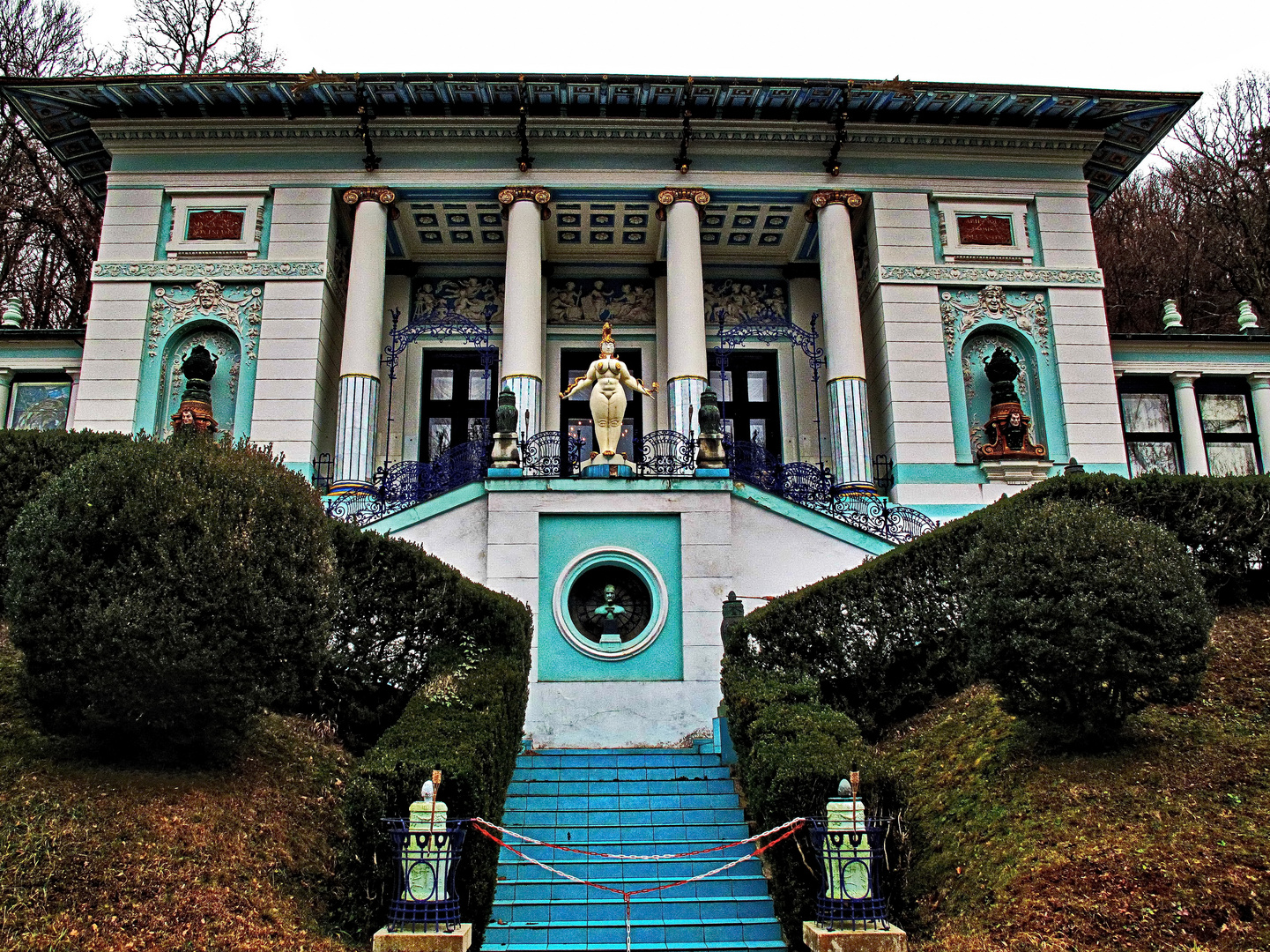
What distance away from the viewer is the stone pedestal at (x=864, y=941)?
6.55 m

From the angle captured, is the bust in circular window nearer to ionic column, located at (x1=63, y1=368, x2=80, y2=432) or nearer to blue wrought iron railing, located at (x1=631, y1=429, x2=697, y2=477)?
blue wrought iron railing, located at (x1=631, y1=429, x2=697, y2=477)

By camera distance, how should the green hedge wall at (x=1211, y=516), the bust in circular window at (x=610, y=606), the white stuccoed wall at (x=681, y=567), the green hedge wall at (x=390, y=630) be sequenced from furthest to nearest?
1. the bust in circular window at (x=610, y=606)
2. the white stuccoed wall at (x=681, y=567)
3. the green hedge wall at (x=1211, y=516)
4. the green hedge wall at (x=390, y=630)

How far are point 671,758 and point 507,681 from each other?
268 cm

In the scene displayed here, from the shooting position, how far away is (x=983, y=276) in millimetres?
20844

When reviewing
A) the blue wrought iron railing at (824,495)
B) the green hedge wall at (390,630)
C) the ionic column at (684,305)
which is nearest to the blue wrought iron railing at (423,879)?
the green hedge wall at (390,630)

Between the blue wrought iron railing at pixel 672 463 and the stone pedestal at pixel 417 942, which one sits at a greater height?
the blue wrought iron railing at pixel 672 463

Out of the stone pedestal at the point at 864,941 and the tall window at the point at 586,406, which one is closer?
the stone pedestal at the point at 864,941

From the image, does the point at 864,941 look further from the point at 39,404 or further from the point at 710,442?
the point at 39,404

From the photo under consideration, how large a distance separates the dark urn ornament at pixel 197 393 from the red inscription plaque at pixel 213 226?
116 inches

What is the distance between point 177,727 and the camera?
7711 mm

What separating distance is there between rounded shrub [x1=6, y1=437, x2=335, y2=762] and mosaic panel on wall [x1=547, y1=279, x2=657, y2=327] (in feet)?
52.5

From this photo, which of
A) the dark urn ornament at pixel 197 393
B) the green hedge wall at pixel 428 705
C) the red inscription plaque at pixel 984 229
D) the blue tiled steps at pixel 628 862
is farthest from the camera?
the red inscription plaque at pixel 984 229

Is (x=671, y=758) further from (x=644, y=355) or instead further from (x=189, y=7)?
(x=189, y=7)

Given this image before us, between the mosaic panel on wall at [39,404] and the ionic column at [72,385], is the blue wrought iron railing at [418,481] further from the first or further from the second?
the mosaic panel on wall at [39,404]
